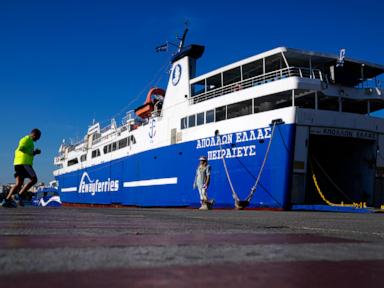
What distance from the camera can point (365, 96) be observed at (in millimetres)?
14414

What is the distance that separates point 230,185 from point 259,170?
129 cm

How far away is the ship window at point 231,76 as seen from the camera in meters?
15.9

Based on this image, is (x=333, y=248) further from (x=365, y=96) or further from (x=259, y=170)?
(x=365, y=96)

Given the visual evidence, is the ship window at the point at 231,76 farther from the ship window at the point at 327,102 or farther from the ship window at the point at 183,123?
the ship window at the point at 327,102

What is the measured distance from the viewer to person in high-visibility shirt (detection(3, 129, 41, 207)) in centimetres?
717

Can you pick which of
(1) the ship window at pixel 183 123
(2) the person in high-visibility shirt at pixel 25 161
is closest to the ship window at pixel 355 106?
(1) the ship window at pixel 183 123

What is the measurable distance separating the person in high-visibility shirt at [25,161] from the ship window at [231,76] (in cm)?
989

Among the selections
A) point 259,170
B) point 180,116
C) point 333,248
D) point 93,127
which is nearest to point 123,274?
point 333,248

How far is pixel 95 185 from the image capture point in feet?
84.5

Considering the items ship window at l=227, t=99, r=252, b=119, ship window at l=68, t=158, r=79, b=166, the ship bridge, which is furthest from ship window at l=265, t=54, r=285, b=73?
ship window at l=68, t=158, r=79, b=166

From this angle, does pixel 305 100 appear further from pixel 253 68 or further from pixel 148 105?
pixel 148 105

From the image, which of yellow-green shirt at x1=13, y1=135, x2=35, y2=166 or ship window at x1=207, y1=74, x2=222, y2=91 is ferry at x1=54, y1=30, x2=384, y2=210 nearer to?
ship window at x1=207, y1=74, x2=222, y2=91

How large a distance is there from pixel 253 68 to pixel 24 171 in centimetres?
1024

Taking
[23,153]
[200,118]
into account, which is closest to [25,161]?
[23,153]
